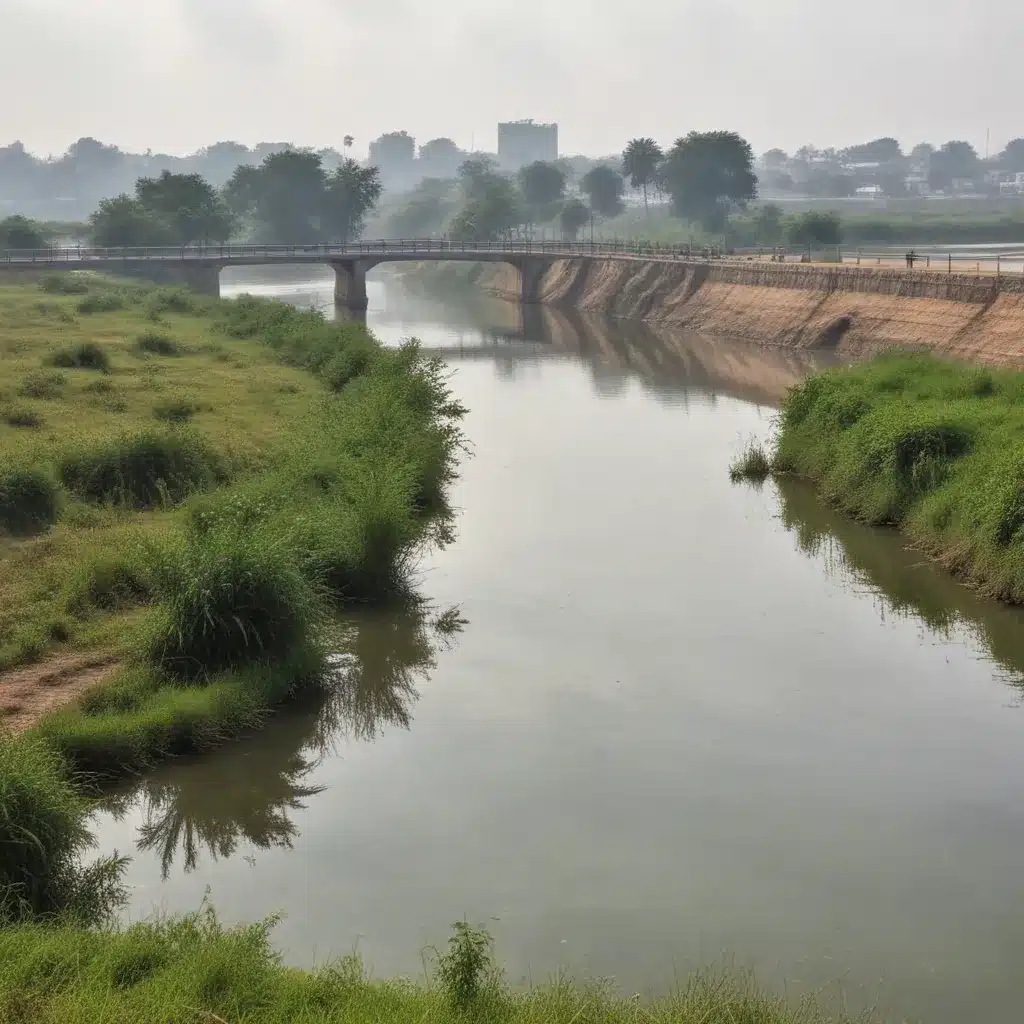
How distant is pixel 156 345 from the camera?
157ft

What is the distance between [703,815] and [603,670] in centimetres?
475

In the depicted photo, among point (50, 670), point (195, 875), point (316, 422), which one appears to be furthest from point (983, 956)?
point (316, 422)

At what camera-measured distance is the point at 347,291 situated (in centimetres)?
8619

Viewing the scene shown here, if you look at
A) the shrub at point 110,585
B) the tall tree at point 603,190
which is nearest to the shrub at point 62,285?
the shrub at point 110,585

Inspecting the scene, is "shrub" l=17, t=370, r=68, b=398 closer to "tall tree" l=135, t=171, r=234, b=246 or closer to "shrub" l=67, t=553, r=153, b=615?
"shrub" l=67, t=553, r=153, b=615

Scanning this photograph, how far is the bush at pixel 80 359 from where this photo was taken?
41.7 metres

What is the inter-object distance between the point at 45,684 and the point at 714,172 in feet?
368

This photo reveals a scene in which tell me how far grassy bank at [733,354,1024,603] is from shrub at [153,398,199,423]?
Result: 12928 millimetres

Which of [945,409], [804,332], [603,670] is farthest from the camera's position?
[804,332]

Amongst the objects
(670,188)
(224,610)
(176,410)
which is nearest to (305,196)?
(670,188)

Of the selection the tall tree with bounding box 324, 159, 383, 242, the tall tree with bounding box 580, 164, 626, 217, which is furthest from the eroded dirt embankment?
the tall tree with bounding box 580, 164, 626, 217

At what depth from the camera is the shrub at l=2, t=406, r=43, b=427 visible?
32219 millimetres

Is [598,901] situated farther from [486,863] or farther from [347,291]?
[347,291]

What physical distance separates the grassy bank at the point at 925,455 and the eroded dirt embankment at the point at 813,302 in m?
13.3
